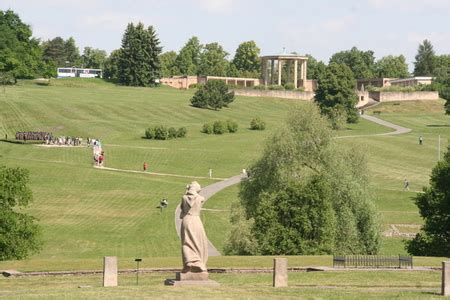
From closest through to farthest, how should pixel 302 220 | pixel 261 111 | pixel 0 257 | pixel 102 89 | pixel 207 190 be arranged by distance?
pixel 0 257 < pixel 302 220 < pixel 207 190 < pixel 261 111 < pixel 102 89

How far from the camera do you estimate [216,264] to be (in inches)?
1636

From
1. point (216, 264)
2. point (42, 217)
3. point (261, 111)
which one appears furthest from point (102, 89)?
point (216, 264)

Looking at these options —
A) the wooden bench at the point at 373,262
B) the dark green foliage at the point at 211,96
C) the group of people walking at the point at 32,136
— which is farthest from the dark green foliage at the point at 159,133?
the wooden bench at the point at 373,262

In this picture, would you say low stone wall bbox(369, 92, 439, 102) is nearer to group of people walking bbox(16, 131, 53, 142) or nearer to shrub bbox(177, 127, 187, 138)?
shrub bbox(177, 127, 187, 138)

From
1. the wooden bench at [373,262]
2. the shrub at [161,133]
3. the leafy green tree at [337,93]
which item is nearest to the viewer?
the wooden bench at [373,262]

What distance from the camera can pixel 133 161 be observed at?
314 feet

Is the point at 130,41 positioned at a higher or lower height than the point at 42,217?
higher

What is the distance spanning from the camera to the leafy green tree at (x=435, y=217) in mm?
59688

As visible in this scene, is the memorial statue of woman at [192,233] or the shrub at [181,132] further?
the shrub at [181,132]

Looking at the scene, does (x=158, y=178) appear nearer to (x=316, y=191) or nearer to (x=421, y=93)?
(x=316, y=191)

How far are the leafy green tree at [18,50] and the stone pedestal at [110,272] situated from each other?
411ft

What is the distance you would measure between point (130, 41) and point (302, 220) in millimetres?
125401

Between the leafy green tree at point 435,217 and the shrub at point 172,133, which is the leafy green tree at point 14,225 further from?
the shrub at point 172,133

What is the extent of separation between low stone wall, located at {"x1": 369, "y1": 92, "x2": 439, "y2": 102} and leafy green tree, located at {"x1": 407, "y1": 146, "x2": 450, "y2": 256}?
5051 inches
